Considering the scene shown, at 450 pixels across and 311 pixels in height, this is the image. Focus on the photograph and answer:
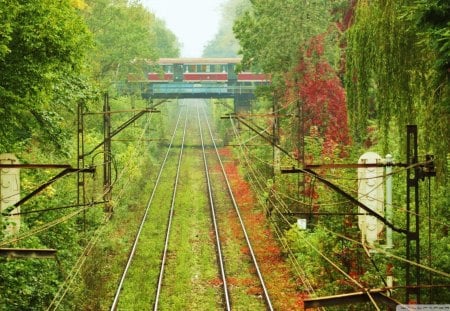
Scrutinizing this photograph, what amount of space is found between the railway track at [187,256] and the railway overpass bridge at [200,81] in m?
13.3

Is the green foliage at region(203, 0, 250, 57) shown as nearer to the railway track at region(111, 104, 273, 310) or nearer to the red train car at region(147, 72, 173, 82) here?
the red train car at region(147, 72, 173, 82)

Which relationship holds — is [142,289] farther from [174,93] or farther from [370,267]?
[174,93]

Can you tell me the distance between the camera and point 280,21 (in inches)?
1091

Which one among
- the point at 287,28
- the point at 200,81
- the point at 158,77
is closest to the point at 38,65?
the point at 287,28

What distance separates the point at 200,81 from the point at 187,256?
118 feet

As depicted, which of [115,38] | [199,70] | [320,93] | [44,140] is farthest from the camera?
[199,70]

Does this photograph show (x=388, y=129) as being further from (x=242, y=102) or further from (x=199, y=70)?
(x=199, y=70)

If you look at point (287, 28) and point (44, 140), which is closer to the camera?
point (44, 140)

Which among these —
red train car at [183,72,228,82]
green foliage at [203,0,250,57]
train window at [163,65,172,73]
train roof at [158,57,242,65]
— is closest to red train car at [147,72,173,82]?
train window at [163,65,172,73]

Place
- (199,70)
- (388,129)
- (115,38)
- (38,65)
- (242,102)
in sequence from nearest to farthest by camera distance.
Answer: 1. (388,129)
2. (38,65)
3. (115,38)
4. (242,102)
5. (199,70)

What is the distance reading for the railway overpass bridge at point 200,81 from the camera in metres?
52.1

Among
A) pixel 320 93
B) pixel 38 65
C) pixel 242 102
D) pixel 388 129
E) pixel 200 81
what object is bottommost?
pixel 388 129

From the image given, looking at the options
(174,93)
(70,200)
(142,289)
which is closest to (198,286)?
(142,289)

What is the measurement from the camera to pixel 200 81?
56.3 metres
